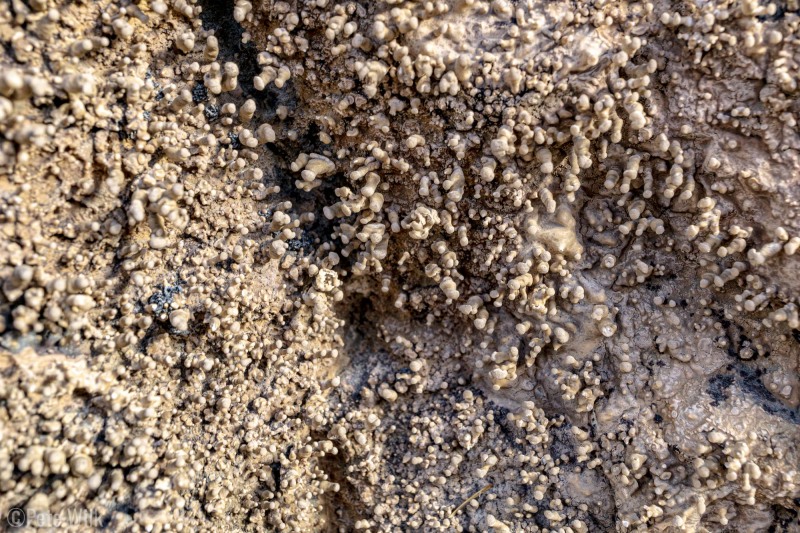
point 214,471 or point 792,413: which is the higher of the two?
point 792,413

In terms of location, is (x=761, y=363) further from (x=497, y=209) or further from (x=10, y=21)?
(x=10, y=21)

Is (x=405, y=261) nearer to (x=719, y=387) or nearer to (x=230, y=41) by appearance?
(x=230, y=41)

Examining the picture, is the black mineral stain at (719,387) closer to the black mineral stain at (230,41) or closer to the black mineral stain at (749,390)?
the black mineral stain at (749,390)

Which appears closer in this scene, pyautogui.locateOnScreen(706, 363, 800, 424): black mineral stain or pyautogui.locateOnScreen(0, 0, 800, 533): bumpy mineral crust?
pyautogui.locateOnScreen(0, 0, 800, 533): bumpy mineral crust

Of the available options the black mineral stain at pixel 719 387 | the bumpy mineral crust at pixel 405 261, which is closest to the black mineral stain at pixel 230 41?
the bumpy mineral crust at pixel 405 261

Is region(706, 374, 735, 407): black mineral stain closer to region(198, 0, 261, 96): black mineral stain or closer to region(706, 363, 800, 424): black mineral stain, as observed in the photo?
region(706, 363, 800, 424): black mineral stain

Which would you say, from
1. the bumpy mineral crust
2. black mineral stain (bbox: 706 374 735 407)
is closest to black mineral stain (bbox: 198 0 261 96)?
the bumpy mineral crust

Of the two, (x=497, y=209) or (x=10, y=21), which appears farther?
(x=497, y=209)

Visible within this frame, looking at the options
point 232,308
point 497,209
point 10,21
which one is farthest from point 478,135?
point 10,21
